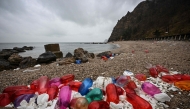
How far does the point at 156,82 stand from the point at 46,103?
276cm

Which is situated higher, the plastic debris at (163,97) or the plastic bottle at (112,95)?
the plastic bottle at (112,95)

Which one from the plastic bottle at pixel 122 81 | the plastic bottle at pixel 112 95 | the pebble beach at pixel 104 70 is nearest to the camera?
the plastic bottle at pixel 112 95

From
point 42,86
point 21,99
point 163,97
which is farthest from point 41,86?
point 163,97

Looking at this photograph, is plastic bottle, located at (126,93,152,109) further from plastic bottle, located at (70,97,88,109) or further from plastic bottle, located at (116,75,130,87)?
plastic bottle, located at (70,97,88,109)

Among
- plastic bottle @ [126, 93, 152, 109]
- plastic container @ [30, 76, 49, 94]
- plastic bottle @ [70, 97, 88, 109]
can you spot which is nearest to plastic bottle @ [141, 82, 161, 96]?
plastic bottle @ [126, 93, 152, 109]

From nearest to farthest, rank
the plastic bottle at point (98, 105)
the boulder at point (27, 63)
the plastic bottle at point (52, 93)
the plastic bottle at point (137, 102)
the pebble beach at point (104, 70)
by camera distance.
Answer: the plastic bottle at point (98, 105), the plastic bottle at point (137, 102), the plastic bottle at point (52, 93), the pebble beach at point (104, 70), the boulder at point (27, 63)

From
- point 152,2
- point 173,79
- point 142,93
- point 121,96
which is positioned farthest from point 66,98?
point 152,2

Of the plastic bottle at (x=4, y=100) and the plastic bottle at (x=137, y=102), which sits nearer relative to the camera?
the plastic bottle at (x=137, y=102)

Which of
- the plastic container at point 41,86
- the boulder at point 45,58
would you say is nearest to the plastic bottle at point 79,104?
the plastic container at point 41,86

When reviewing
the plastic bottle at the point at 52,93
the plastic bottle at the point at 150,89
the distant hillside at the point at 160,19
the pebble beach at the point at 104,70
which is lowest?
the pebble beach at the point at 104,70

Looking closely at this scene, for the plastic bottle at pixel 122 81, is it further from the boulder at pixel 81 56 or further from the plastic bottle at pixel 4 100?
the boulder at pixel 81 56

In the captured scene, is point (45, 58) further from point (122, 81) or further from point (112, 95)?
point (112, 95)

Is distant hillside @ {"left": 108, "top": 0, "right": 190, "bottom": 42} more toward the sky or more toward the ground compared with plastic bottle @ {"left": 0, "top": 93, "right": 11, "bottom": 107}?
more toward the sky

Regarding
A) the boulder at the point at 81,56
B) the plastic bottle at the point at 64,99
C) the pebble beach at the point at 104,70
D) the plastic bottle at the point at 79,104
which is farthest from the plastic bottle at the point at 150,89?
the boulder at the point at 81,56
